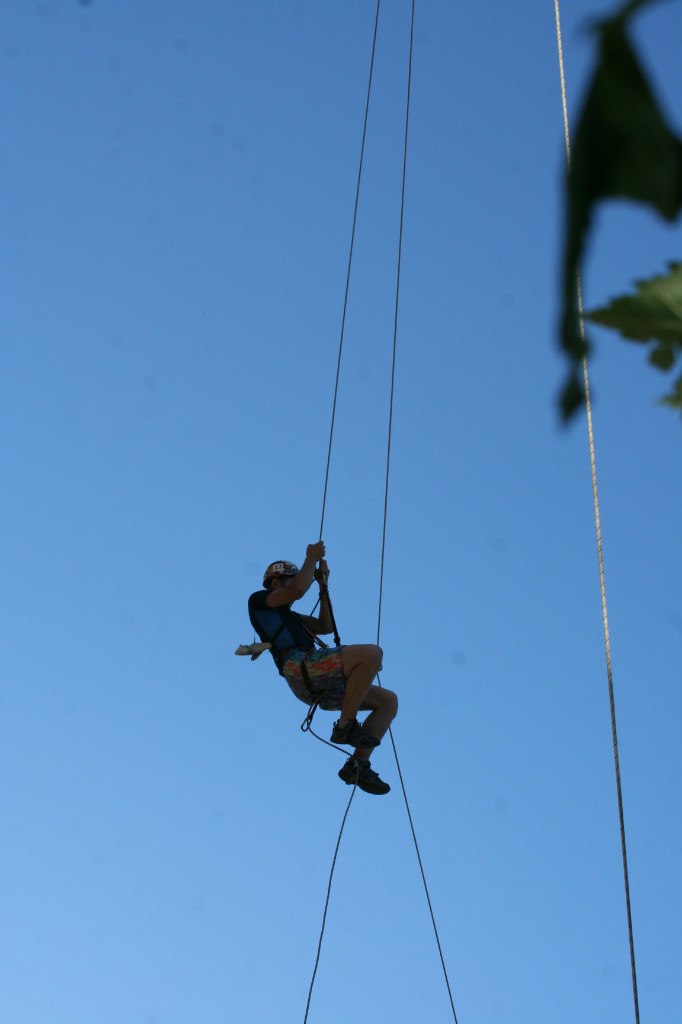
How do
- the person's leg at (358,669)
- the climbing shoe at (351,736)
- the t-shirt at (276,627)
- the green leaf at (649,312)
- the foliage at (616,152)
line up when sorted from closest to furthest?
the foliage at (616,152), the green leaf at (649,312), the person's leg at (358,669), the climbing shoe at (351,736), the t-shirt at (276,627)

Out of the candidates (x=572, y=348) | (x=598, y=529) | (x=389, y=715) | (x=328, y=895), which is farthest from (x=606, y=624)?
(x=572, y=348)

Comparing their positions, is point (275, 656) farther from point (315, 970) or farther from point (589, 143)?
point (589, 143)

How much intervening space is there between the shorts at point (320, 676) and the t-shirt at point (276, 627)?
0.28ft

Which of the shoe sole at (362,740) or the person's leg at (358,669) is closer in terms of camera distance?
the person's leg at (358,669)

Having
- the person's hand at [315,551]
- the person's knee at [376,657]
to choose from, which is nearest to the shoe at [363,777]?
the person's knee at [376,657]

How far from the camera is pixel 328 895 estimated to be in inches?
309

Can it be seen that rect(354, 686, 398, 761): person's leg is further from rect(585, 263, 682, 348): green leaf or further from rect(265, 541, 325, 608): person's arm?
rect(585, 263, 682, 348): green leaf

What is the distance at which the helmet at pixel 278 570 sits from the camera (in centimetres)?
716

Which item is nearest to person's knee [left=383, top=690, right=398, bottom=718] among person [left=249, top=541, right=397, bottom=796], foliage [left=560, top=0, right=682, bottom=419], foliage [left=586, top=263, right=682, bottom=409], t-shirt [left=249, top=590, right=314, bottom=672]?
person [left=249, top=541, right=397, bottom=796]

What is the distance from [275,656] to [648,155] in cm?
642

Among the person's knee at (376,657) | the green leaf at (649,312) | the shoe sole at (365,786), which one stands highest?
the person's knee at (376,657)

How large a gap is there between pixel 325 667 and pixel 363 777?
647mm

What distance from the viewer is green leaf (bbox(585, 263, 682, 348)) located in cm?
129

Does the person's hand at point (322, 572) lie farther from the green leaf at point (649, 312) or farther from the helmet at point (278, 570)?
the green leaf at point (649, 312)
